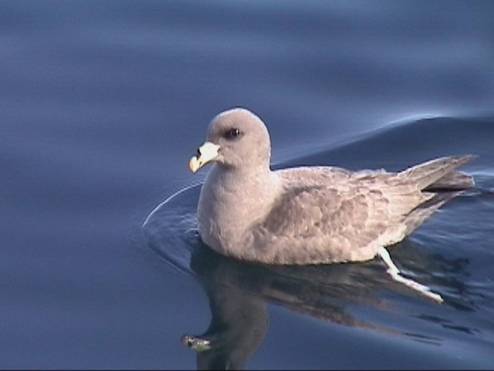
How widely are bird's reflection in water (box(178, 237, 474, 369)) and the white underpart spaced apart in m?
0.04

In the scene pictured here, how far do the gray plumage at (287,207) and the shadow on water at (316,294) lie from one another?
3.3 inches

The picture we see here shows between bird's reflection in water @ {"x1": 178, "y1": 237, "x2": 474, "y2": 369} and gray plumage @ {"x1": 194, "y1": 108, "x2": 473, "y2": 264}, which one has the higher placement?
gray plumage @ {"x1": 194, "y1": 108, "x2": 473, "y2": 264}

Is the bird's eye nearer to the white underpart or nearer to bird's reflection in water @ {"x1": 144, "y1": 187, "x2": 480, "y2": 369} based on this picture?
bird's reflection in water @ {"x1": 144, "y1": 187, "x2": 480, "y2": 369}

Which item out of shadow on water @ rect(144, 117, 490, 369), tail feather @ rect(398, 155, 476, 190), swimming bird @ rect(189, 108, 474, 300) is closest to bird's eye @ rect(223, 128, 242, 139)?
swimming bird @ rect(189, 108, 474, 300)

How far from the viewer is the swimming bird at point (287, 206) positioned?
6.37 m

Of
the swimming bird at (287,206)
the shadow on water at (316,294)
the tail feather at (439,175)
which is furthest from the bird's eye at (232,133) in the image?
the tail feather at (439,175)

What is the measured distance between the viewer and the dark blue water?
19.2ft

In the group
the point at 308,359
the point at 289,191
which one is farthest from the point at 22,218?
the point at 308,359

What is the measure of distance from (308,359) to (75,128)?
2559 mm

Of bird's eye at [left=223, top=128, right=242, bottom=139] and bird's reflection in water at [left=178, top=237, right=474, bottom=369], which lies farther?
bird's eye at [left=223, top=128, right=242, bottom=139]

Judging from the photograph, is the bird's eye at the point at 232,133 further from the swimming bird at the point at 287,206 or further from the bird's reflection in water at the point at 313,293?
the bird's reflection in water at the point at 313,293

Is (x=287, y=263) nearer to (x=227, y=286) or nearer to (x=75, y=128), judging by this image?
(x=227, y=286)

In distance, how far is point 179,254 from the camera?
653 centimetres

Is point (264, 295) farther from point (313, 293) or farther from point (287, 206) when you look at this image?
point (287, 206)
